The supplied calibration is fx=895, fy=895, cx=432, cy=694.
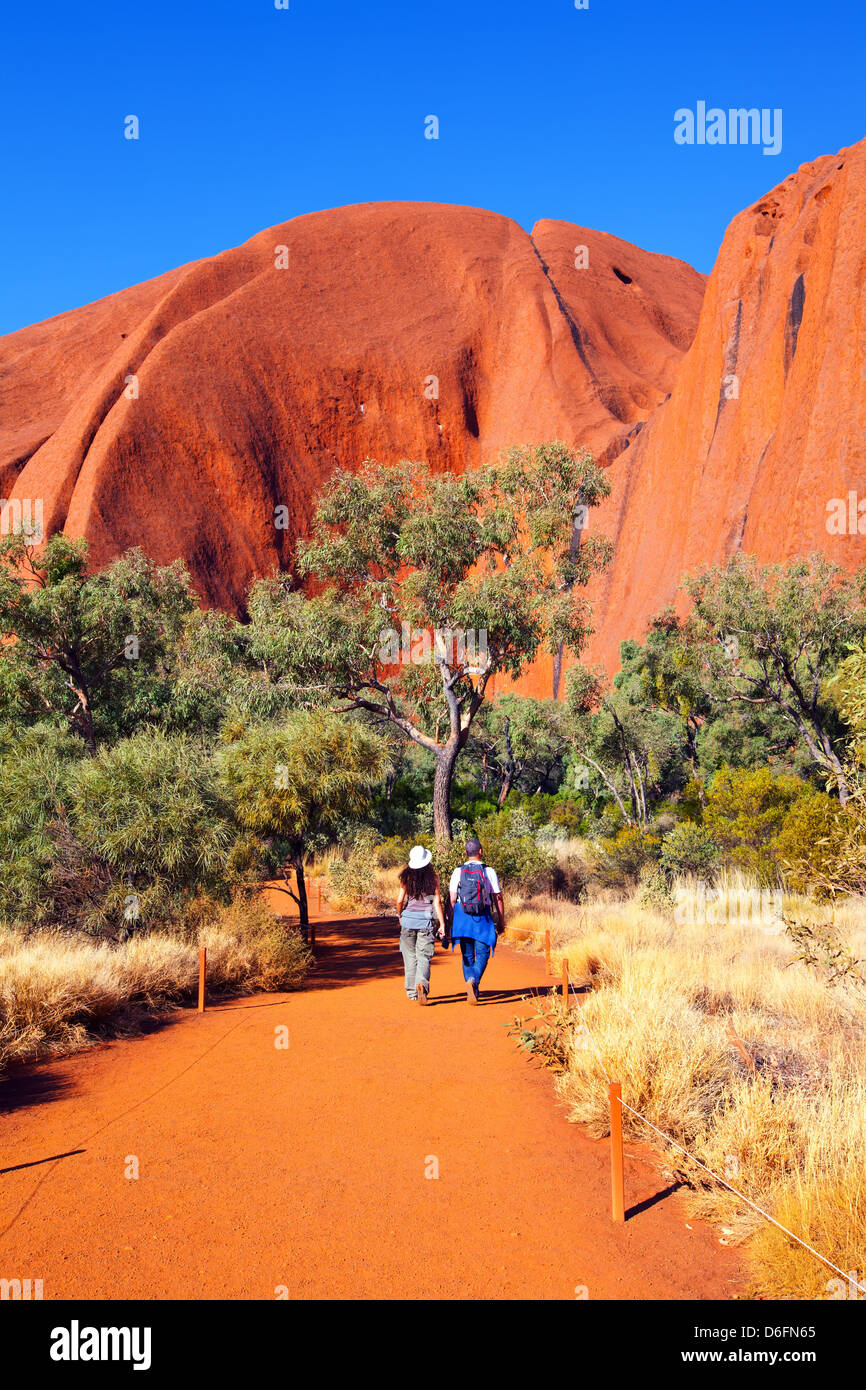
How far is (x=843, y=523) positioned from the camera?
2936 cm

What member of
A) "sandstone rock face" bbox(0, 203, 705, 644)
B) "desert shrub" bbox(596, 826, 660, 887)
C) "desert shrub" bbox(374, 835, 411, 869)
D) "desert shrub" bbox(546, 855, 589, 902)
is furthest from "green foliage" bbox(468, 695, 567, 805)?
Answer: "sandstone rock face" bbox(0, 203, 705, 644)

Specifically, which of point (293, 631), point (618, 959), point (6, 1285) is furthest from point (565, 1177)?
point (293, 631)

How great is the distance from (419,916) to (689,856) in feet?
27.0

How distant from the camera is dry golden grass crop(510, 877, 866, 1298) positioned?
3.70 m

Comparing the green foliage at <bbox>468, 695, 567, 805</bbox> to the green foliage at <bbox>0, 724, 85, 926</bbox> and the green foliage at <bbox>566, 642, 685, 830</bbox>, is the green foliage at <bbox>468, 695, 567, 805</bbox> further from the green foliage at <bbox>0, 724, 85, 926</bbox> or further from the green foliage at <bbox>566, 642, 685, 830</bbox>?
the green foliage at <bbox>0, 724, 85, 926</bbox>

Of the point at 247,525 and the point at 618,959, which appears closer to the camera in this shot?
the point at 618,959

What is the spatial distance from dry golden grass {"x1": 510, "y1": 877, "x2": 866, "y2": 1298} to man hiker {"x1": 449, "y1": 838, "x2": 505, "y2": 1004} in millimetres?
1262

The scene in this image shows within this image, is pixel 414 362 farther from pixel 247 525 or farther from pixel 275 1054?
pixel 275 1054

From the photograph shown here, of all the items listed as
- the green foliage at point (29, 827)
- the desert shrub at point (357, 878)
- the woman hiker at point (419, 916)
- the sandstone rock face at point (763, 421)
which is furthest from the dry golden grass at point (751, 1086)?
the sandstone rock face at point (763, 421)

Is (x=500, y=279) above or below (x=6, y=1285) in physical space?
above

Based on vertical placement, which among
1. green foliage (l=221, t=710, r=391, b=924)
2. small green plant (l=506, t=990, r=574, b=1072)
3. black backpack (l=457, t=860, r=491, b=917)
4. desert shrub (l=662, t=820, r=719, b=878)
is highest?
green foliage (l=221, t=710, r=391, b=924)

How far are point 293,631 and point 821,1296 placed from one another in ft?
47.9

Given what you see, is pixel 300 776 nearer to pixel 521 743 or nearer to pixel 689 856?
pixel 689 856

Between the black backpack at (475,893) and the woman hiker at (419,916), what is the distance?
0.86 ft
